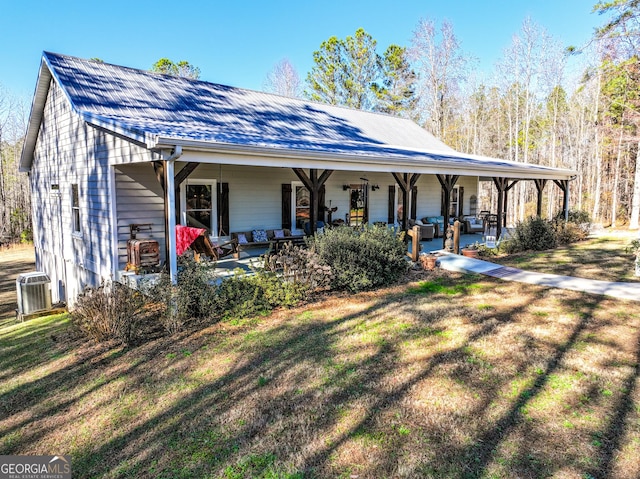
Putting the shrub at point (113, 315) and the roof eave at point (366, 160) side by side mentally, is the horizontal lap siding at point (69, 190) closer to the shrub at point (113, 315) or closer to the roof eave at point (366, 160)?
the roof eave at point (366, 160)

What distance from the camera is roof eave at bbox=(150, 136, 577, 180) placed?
20.4ft

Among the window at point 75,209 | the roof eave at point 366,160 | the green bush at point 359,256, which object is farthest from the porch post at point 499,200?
the window at point 75,209

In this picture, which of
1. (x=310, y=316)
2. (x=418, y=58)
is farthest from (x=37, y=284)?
(x=418, y=58)

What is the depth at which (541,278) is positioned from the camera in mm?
8523

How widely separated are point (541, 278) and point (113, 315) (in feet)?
25.9

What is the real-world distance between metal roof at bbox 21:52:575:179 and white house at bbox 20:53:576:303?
0.04 meters

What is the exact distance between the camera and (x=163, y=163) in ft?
21.2

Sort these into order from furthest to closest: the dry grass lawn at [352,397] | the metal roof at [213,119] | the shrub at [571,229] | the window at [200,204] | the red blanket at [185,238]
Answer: the shrub at [571,229] < the window at [200,204] < the red blanket at [185,238] < the metal roof at [213,119] < the dry grass lawn at [352,397]

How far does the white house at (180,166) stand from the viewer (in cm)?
720

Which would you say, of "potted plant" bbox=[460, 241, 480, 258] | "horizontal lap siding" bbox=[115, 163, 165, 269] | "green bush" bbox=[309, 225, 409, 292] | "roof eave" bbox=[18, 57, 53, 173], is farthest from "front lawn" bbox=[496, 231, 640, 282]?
"roof eave" bbox=[18, 57, 53, 173]

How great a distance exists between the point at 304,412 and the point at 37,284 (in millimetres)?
8957

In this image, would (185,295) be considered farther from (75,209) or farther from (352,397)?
(75,209)

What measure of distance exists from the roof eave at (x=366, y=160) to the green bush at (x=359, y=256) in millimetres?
1458

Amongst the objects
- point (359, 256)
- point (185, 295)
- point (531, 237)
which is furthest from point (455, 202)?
point (185, 295)
